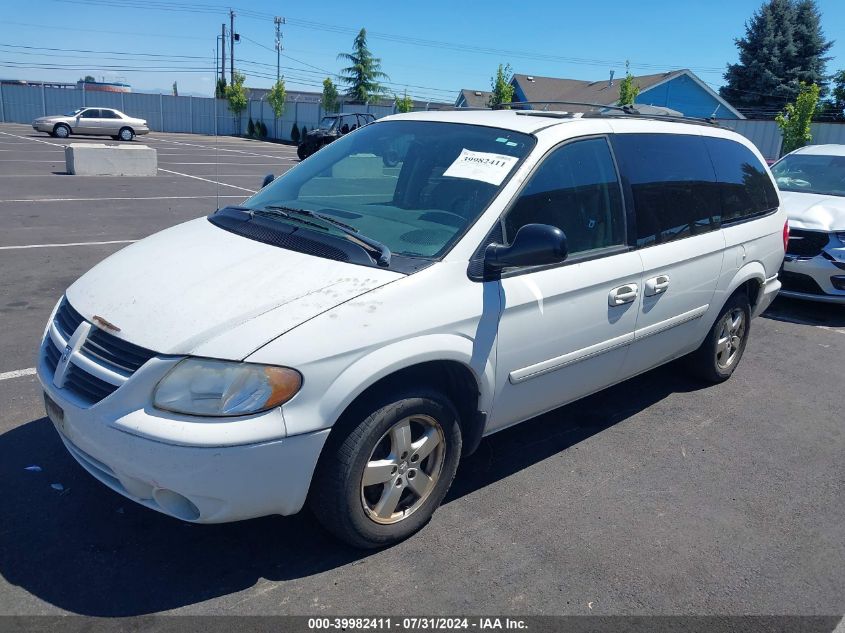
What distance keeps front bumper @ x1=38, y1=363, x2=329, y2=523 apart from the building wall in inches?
1694

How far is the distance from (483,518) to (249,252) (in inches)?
68.0

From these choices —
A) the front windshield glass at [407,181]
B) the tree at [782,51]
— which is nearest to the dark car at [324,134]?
the front windshield glass at [407,181]

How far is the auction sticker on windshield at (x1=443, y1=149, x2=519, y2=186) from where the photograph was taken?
362 cm

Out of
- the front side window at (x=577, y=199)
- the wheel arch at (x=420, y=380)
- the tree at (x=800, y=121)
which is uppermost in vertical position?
the tree at (x=800, y=121)

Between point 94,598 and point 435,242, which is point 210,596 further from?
point 435,242

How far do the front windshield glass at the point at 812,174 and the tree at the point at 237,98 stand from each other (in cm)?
4479

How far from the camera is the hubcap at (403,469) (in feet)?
10.3

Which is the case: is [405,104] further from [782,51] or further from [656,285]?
[656,285]

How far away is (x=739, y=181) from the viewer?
5316 mm

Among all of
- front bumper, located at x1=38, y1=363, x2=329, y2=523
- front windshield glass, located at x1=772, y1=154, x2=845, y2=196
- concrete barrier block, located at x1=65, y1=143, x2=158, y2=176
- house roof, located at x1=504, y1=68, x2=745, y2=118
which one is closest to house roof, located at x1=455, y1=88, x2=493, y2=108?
house roof, located at x1=504, y1=68, x2=745, y2=118

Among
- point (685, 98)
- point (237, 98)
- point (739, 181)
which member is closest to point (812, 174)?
point (739, 181)

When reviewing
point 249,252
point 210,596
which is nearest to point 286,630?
point 210,596

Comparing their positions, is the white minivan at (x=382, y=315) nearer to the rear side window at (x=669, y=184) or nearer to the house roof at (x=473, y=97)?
the rear side window at (x=669, y=184)

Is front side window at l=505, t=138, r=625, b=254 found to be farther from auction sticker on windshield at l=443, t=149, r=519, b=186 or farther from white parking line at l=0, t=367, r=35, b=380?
white parking line at l=0, t=367, r=35, b=380
